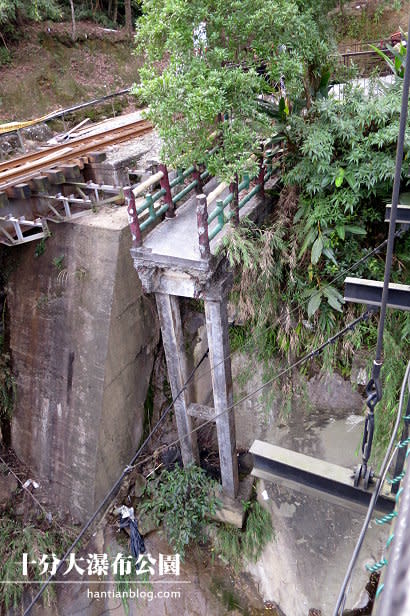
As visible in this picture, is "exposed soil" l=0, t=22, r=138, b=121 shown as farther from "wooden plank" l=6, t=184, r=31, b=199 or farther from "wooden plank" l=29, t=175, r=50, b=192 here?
"wooden plank" l=6, t=184, r=31, b=199

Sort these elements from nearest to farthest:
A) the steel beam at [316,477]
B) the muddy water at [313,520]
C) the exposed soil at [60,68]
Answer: the steel beam at [316,477], the muddy water at [313,520], the exposed soil at [60,68]

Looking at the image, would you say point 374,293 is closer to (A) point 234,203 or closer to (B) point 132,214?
(A) point 234,203

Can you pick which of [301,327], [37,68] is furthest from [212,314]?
[37,68]

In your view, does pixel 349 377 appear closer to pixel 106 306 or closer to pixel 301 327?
pixel 301 327

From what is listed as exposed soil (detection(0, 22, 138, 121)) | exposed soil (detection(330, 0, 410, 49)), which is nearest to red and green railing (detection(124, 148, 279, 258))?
exposed soil (detection(0, 22, 138, 121))

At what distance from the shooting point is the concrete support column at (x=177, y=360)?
6.15 meters

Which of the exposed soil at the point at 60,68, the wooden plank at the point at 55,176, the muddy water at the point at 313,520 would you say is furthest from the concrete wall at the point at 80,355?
the exposed soil at the point at 60,68

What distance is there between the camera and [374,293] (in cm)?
442

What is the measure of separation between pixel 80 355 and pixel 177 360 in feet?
6.19

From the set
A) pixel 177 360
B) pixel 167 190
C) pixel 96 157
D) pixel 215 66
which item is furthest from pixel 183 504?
pixel 215 66

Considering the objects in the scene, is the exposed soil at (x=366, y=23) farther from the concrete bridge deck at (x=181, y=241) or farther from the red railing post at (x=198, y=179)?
the concrete bridge deck at (x=181, y=241)

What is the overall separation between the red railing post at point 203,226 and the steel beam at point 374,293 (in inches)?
66.4

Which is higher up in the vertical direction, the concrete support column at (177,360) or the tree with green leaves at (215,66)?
the tree with green leaves at (215,66)

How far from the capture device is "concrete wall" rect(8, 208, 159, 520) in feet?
23.6
